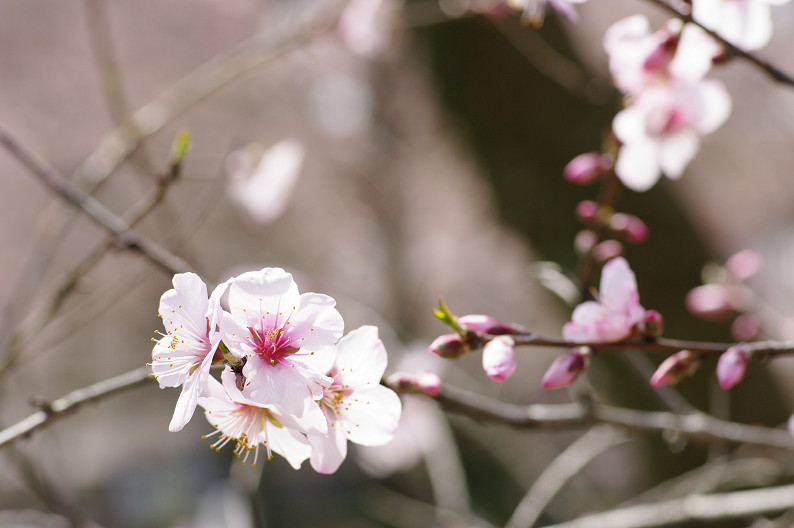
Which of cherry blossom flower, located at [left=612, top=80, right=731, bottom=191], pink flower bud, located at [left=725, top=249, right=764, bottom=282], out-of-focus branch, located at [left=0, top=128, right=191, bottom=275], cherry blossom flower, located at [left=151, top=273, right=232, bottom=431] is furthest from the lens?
pink flower bud, located at [left=725, top=249, right=764, bottom=282]

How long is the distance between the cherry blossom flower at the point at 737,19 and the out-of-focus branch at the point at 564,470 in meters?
0.68

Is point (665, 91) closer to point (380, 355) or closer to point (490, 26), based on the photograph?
point (380, 355)

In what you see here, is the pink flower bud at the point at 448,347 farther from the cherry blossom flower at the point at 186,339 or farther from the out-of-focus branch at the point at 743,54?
the out-of-focus branch at the point at 743,54

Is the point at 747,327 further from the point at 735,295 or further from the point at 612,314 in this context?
the point at 612,314

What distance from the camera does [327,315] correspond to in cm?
56

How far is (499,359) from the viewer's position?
58cm

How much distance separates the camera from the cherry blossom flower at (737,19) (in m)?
A: 0.80

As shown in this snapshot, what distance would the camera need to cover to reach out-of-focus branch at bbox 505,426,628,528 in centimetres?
115

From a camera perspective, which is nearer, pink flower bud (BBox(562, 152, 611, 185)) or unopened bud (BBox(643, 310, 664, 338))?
unopened bud (BBox(643, 310, 664, 338))

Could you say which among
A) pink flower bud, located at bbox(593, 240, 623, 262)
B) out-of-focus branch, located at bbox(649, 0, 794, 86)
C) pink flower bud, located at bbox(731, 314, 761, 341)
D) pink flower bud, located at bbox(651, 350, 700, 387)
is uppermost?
pink flower bud, located at bbox(731, 314, 761, 341)

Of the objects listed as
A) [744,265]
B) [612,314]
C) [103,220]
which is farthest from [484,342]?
[744,265]

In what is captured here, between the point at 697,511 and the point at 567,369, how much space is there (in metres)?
0.62

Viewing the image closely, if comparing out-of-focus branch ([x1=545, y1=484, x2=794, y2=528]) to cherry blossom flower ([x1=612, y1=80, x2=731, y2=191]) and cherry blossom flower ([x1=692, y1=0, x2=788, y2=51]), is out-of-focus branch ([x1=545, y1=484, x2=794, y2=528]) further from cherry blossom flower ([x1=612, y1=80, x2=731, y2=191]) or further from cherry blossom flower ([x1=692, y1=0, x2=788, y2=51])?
cherry blossom flower ([x1=692, y1=0, x2=788, y2=51])

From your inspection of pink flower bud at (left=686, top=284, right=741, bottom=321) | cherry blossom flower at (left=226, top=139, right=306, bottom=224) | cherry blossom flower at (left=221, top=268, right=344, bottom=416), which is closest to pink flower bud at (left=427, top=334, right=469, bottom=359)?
cherry blossom flower at (left=221, top=268, right=344, bottom=416)
